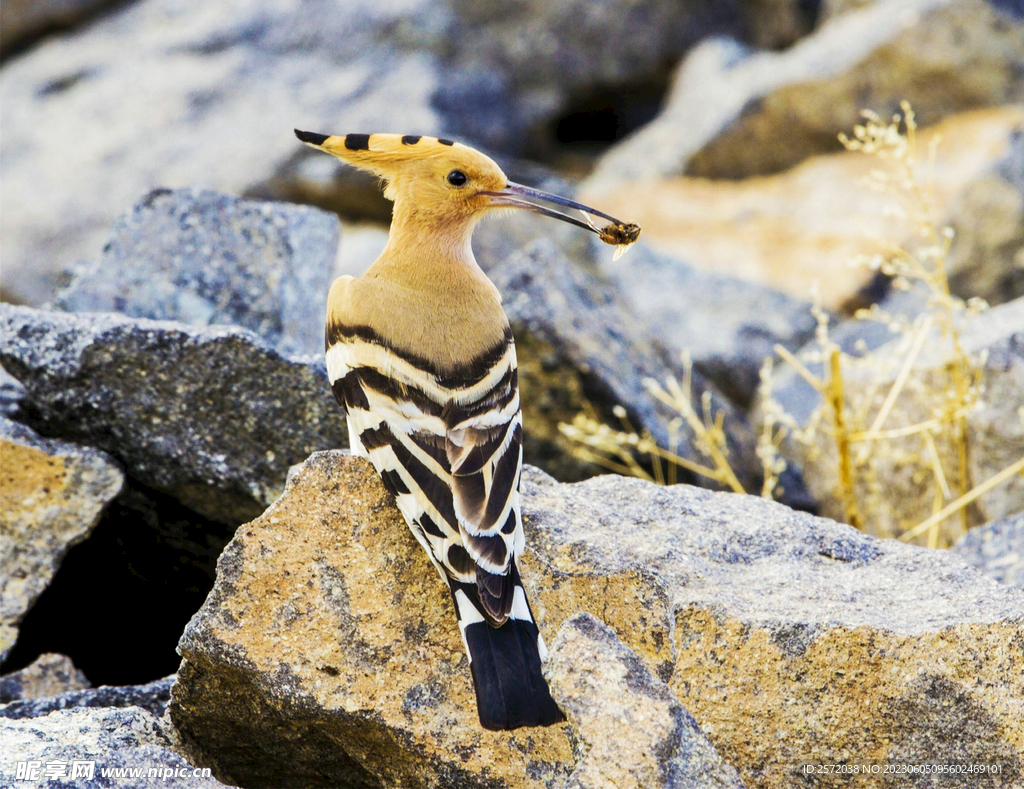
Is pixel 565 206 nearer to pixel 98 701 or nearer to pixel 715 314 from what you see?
pixel 98 701

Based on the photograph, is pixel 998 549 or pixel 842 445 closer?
pixel 998 549

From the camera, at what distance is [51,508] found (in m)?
3.39

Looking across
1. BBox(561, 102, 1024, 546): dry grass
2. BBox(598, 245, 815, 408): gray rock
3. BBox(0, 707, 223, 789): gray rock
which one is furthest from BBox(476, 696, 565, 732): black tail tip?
BBox(598, 245, 815, 408): gray rock

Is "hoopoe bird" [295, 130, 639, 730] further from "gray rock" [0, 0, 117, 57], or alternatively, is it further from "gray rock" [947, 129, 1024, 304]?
"gray rock" [0, 0, 117, 57]

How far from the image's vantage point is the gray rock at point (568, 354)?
14.9ft

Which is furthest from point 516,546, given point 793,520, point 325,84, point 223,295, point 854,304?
point 325,84

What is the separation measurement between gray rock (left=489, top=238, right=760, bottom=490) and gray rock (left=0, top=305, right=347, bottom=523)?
1173 millimetres

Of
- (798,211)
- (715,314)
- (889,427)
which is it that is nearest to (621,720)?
(889,427)

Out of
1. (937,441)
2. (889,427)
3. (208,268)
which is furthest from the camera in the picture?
(889,427)

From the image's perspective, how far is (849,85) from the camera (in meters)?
8.77

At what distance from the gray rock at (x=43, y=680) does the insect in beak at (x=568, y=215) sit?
184cm

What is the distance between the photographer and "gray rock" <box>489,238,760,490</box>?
14.9ft

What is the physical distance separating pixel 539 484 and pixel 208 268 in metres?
1.74

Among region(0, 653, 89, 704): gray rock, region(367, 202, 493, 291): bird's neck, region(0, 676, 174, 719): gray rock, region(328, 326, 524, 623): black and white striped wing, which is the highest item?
region(367, 202, 493, 291): bird's neck
